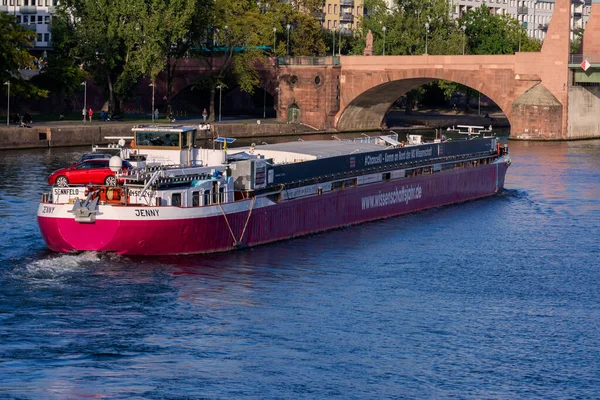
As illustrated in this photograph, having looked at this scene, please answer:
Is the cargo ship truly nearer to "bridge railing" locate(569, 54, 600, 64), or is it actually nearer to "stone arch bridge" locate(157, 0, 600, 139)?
"stone arch bridge" locate(157, 0, 600, 139)

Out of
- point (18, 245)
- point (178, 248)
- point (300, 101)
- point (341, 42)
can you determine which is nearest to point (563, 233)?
point (178, 248)

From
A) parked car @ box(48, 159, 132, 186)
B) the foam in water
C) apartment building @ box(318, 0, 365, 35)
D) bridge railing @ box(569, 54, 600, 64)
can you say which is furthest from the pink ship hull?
apartment building @ box(318, 0, 365, 35)

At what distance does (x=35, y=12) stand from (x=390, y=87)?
43.1m

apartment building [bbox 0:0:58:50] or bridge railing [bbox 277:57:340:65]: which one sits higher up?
apartment building [bbox 0:0:58:50]

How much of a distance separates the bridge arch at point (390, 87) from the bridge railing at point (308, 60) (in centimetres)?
199

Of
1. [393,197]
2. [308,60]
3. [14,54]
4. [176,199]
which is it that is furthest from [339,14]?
[176,199]

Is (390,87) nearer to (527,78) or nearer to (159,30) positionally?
(527,78)

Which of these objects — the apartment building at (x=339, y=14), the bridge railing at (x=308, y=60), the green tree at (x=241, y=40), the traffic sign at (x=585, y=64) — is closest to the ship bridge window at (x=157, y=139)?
the green tree at (x=241, y=40)

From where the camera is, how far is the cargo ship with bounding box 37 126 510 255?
53750 millimetres

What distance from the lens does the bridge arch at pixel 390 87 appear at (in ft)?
421

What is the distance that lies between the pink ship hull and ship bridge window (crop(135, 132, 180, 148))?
5422 millimetres

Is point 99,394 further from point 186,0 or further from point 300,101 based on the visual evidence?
point 300,101

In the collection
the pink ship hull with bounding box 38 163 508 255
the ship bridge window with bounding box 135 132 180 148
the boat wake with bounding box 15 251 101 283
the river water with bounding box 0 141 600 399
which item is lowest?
the river water with bounding box 0 141 600 399

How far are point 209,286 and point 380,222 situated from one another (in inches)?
820
